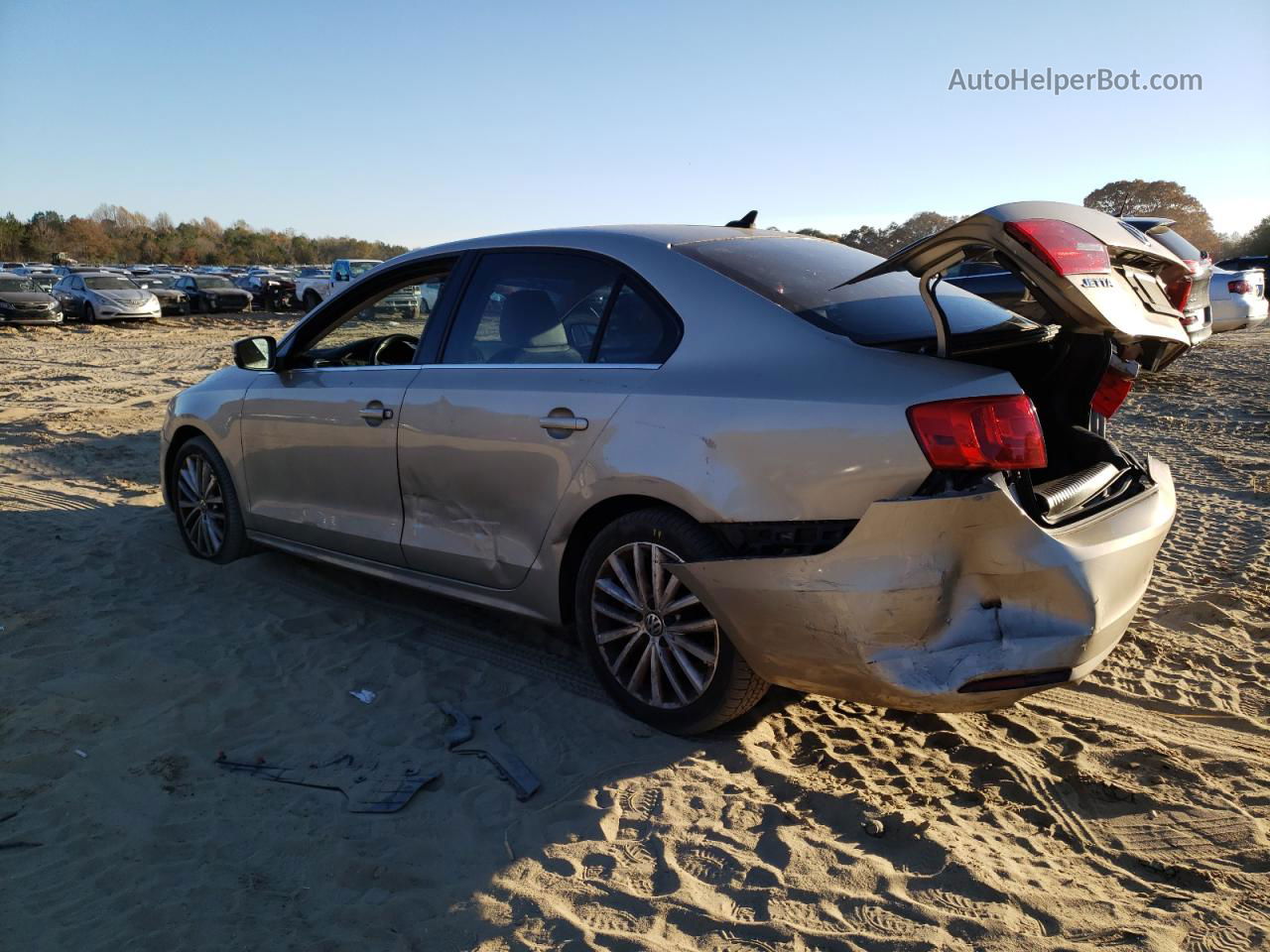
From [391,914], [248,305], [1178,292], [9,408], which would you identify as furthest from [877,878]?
[248,305]

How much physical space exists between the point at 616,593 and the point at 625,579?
0.07 meters

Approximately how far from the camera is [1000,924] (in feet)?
7.88

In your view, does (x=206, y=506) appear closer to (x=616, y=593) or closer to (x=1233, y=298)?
(x=616, y=593)

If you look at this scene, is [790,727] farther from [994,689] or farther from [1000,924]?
[1000,924]

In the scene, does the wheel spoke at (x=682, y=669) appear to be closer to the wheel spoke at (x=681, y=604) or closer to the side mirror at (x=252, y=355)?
the wheel spoke at (x=681, y=604)

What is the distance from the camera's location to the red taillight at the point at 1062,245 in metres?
2.63

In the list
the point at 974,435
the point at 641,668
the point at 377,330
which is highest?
the point at 377,330

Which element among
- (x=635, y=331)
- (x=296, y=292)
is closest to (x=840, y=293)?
Answer: (x=635, y=331)

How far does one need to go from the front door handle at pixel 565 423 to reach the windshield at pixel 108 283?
2645 cm

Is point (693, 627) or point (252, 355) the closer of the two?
point (693, 627)

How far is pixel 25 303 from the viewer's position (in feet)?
75.6

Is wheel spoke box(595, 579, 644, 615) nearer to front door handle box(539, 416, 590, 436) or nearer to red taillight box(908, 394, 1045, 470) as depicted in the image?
front door handle box(539, 416, 590, 436)

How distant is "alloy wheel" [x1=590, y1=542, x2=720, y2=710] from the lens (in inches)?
126

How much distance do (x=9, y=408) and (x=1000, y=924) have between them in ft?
38.2
